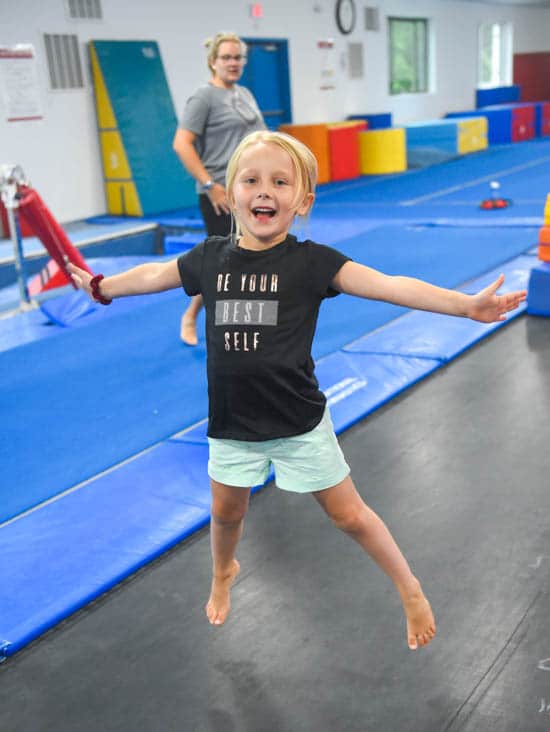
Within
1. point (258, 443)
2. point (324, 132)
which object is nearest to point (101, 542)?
point (258, 443)

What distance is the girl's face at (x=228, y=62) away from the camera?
3506 mm

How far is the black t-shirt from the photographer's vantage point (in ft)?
5.28

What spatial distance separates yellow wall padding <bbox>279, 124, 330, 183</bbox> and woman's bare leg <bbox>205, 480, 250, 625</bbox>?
9.75 meters

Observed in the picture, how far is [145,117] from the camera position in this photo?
29.6 feet

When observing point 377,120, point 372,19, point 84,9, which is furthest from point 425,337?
point 372,19

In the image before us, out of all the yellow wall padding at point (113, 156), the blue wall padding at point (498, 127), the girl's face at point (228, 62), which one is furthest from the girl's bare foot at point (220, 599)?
the blue wall padding at point (498, 127)

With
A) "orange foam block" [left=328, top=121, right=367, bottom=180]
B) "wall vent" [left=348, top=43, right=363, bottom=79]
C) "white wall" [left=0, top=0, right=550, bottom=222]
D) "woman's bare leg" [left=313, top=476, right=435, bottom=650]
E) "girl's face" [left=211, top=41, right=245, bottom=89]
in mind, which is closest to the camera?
"woman's bare leg" [left=313, top=476, right=435, bottom=650]

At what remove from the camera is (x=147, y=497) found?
2.56 m

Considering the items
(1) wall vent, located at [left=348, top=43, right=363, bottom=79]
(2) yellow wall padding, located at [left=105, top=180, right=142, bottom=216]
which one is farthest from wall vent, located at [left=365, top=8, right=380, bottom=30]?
(2) yellow wall padding, located at [left=105, top=180, right=142, bottom=216]

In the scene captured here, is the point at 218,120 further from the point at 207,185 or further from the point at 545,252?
the point at 545,252

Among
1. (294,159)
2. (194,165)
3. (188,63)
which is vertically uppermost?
(188,63)

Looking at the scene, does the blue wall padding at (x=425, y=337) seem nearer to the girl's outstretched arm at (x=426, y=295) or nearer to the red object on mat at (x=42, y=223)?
the red object on mat at (x=42, y=223)

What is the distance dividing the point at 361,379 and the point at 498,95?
51.6 ft

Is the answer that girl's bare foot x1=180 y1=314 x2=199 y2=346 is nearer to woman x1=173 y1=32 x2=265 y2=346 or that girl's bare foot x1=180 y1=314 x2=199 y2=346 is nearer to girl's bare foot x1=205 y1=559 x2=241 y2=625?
woman x1=173 y1=32 x2=265 y2=346
